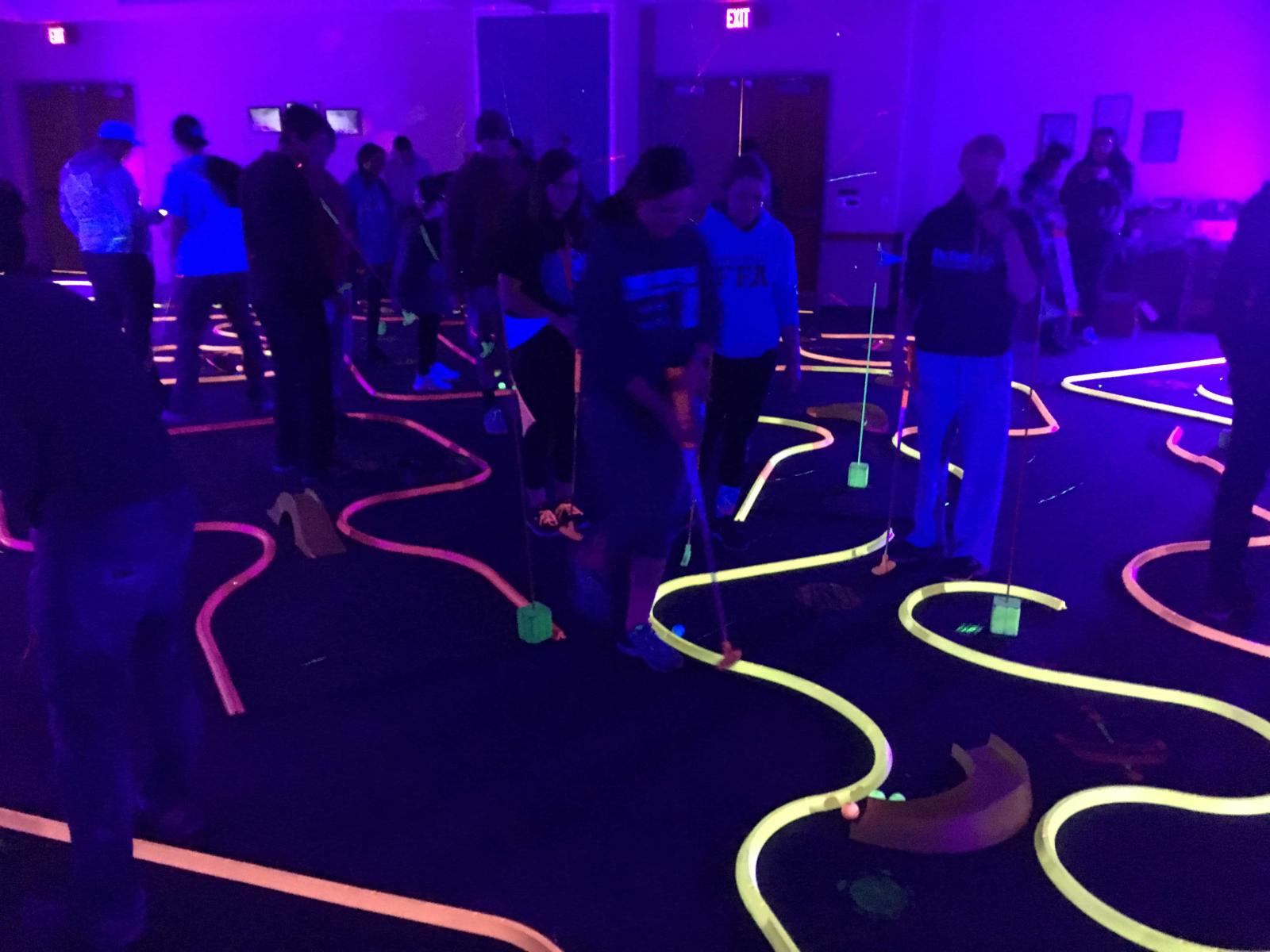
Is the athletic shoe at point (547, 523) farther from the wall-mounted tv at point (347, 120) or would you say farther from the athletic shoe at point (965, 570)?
the wall-mounted tv at point (347, 120)

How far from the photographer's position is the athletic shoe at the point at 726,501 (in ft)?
15.8

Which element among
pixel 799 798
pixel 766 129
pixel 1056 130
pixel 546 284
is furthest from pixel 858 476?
pixel 1056 130

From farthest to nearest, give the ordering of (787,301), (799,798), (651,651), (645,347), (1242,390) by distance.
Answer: (787,301) < (1242,390) < (651,651) < (645,347) < (799,798)

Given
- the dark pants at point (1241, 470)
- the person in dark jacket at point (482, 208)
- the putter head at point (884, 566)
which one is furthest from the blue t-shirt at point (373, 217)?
the dark pants at point (1241, 470)

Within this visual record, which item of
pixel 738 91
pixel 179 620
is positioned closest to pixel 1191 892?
pixel 179 620

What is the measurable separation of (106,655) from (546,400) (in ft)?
8.75

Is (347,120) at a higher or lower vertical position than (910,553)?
higher

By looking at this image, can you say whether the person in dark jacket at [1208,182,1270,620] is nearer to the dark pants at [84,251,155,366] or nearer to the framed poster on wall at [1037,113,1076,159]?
the dark pants at [84,251,155,366]

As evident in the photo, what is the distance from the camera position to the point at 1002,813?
273cm

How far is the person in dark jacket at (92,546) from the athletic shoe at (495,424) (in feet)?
14.3

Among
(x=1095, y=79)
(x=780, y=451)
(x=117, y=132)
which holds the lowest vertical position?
(x=780, y=451)

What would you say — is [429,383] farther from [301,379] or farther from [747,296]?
[747,296]

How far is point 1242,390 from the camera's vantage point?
12.1 ft

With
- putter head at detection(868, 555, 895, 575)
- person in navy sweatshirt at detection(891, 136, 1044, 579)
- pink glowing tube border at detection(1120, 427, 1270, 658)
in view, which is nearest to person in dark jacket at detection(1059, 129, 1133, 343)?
pink glowing tube border at detection(1120, 427, 1270, 658)
